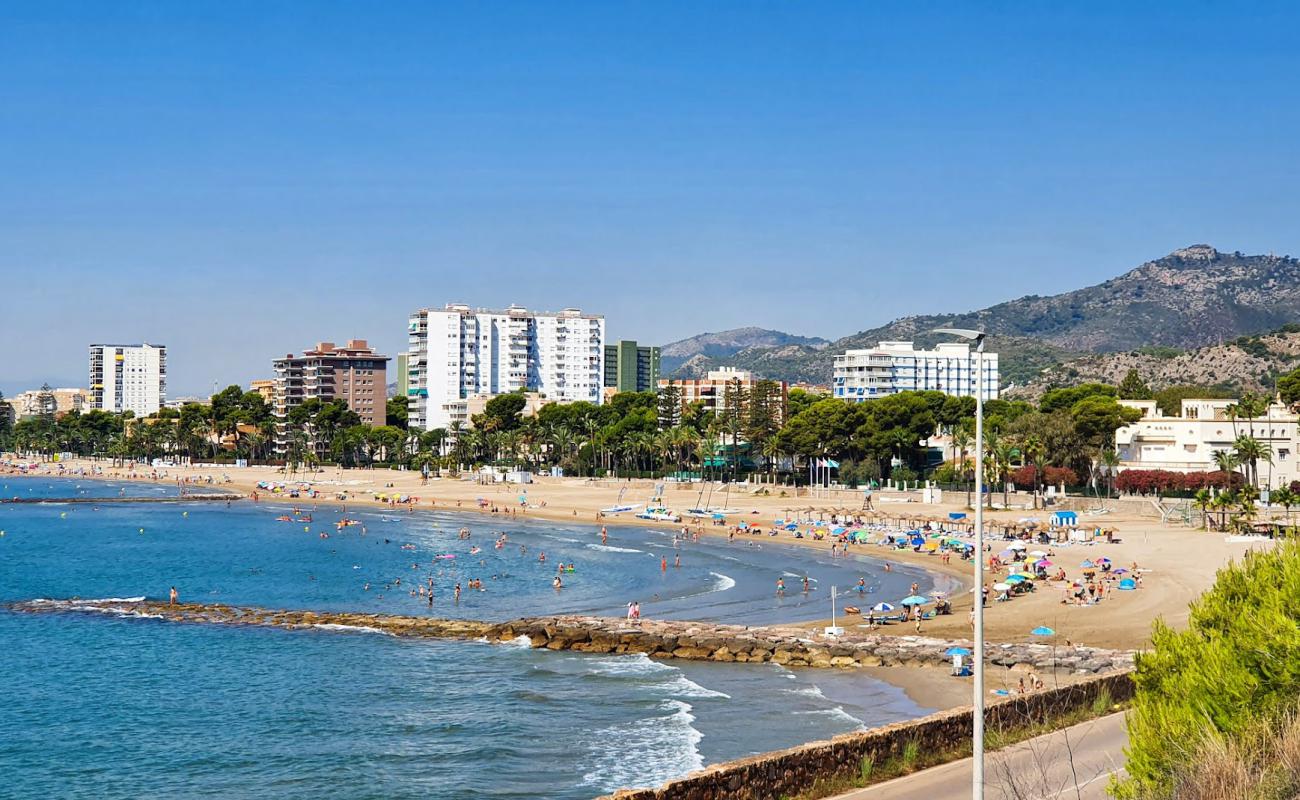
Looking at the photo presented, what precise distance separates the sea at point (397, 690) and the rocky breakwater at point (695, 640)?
49.8 inches

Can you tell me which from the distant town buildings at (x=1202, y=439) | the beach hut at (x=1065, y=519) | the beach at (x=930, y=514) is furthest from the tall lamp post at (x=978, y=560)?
the distant town buildings at (x=1202, y=439)

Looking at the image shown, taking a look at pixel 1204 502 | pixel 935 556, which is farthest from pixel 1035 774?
pixel 1204 502

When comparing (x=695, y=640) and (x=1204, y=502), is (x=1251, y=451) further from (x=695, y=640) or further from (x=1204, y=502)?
(x=695, y=640)

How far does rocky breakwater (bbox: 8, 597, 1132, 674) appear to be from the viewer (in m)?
37.9

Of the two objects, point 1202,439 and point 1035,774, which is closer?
point 1035,774

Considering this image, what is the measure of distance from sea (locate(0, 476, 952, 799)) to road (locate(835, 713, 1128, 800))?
7414 millimetres

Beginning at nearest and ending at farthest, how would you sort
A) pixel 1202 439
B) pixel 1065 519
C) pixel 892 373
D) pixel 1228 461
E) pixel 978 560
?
pixel 978 560 → pixel 1065 519 → pixel 1228 461 → pixel 1202 439 → pixel 892 373

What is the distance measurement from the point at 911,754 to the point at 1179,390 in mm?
126555

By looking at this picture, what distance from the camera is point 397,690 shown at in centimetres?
3731

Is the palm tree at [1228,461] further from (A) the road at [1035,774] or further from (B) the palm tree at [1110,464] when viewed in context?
(A) the road at [1035,774]

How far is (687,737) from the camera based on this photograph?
99.0 ft

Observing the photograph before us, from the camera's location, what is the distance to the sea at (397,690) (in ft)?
94.1

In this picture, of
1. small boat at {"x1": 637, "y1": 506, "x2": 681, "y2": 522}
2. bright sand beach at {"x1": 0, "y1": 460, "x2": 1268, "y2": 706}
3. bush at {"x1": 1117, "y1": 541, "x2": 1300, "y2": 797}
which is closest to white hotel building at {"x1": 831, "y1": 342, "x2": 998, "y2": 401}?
bright sand beach at {"x1": 0, "y1": 460, "x2": 1268, "y2": 706}

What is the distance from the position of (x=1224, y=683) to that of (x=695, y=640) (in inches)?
1097
